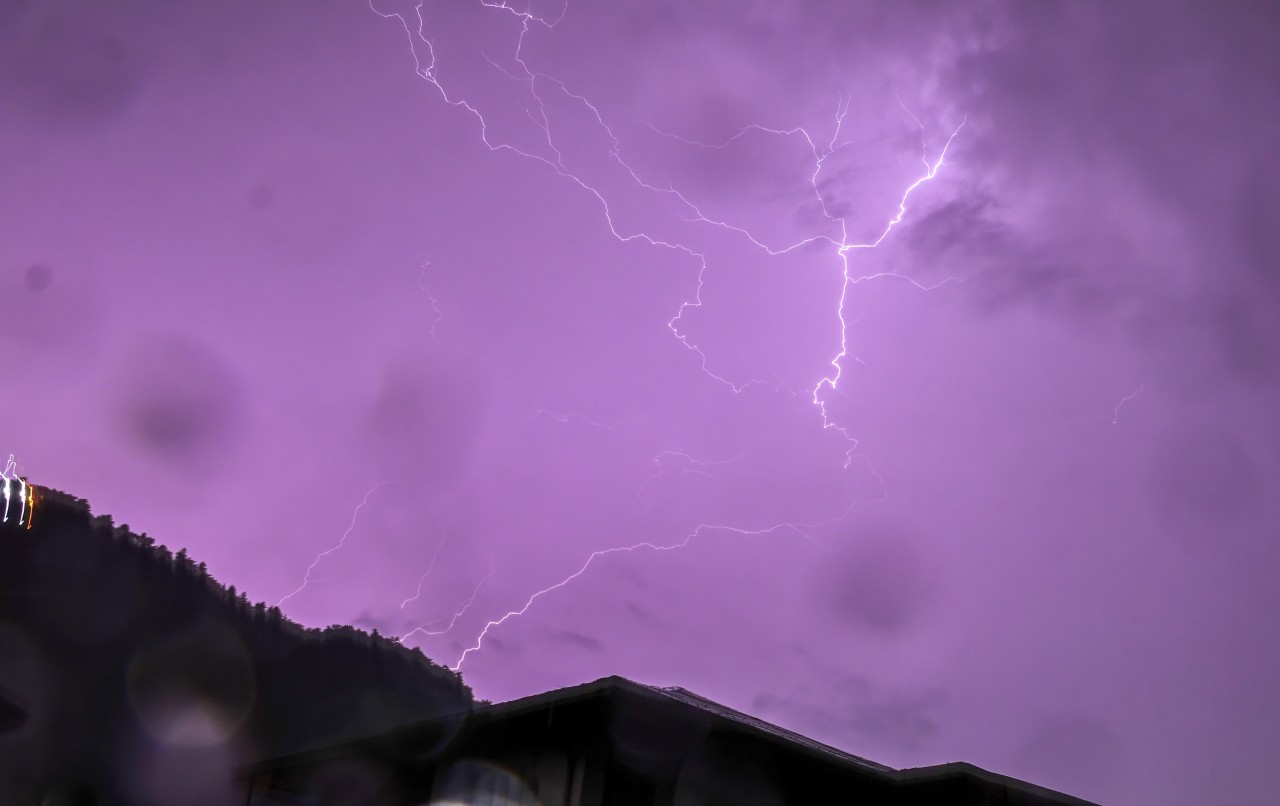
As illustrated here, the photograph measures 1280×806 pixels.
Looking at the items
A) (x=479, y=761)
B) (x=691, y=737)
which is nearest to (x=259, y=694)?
(x=479, y=761)

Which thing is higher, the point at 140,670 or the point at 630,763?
the point at 140,670

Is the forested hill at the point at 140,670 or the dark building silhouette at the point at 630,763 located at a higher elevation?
the forested hill at the point at 140,670

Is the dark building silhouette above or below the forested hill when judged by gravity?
below

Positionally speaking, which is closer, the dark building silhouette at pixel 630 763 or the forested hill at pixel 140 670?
the dark building silhouette at pixel 630 763

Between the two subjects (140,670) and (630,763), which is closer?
(630,763)

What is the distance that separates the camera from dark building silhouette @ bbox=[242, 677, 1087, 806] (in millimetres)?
8141

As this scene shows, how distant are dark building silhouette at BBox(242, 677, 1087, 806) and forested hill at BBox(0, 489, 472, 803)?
19.8m

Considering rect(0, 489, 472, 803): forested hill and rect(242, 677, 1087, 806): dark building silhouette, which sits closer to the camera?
rect(242, 677, 1087, 806): dark building silhouette

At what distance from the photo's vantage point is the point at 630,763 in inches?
323

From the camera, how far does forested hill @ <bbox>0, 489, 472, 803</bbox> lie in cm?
2744

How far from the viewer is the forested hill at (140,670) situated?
27.4m

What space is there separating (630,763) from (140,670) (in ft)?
92.6

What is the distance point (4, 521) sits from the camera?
28688 mm

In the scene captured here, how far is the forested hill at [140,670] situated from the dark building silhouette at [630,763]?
19833 millimetres
